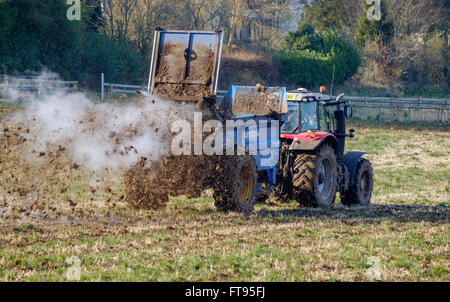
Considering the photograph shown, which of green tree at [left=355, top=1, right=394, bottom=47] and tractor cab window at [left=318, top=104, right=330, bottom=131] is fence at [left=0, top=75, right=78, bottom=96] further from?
green tree at [left=355, top=1, right=394, bottom=47]

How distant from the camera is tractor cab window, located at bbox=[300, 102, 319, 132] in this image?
41.3 ft

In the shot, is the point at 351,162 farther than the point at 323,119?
Yes

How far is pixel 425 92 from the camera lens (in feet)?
171

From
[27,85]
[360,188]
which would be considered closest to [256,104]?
[360,188]

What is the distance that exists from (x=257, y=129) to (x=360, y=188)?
3469 millimetres

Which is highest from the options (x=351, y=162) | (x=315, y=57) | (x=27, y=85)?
(x=315, y=57)

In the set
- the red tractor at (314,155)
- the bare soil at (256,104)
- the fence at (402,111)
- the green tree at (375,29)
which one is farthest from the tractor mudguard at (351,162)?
the green tree at (375,29)

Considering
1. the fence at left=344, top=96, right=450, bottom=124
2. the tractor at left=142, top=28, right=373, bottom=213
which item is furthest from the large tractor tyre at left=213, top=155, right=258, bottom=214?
the fence at left=344, top=96, right=450, bottom=124

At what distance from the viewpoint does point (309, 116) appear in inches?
500

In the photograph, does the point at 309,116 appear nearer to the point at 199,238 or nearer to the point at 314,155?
the point at 314,155
